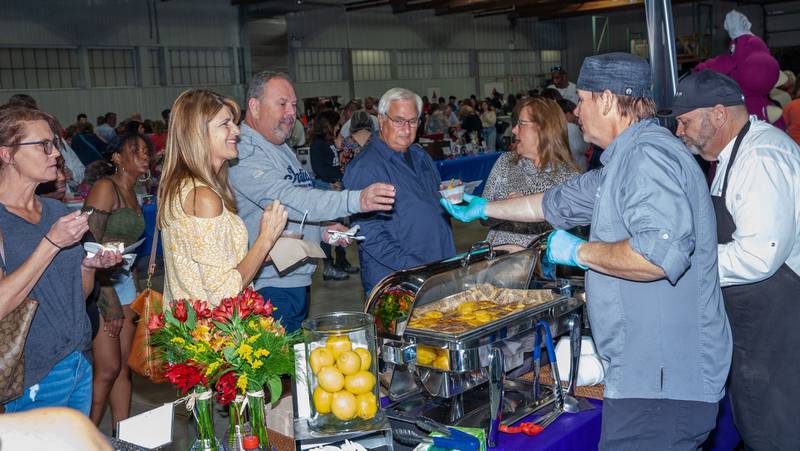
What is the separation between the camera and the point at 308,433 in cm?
161

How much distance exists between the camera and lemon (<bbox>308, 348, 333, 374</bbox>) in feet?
5.21

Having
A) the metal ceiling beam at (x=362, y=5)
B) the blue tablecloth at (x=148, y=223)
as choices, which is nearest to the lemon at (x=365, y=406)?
the blue tablecloth at (x=148, y=223)

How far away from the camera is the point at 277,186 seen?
274 cm

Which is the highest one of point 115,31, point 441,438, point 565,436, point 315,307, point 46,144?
point 115,31

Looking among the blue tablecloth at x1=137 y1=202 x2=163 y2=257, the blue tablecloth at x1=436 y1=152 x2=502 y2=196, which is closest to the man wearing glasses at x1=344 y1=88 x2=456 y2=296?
the blue tablecloth at x1=137 y1=202 x2=163 y2=257

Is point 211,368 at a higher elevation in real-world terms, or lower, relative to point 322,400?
higher

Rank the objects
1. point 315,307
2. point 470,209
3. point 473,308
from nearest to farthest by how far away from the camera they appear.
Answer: point 473,308 → point 470,209 → point 315,307

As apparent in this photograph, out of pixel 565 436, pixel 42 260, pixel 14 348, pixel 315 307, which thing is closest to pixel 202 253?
pixel 42 260

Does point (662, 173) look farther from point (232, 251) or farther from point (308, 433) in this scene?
point (232, 251)

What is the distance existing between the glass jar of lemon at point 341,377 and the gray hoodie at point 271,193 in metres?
1.05

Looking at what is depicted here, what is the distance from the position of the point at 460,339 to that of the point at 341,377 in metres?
0.33

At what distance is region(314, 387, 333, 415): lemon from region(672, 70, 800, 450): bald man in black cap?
118 cm

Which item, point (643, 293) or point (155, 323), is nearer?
point (155, 323)

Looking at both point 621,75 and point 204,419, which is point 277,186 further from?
point 621,75
